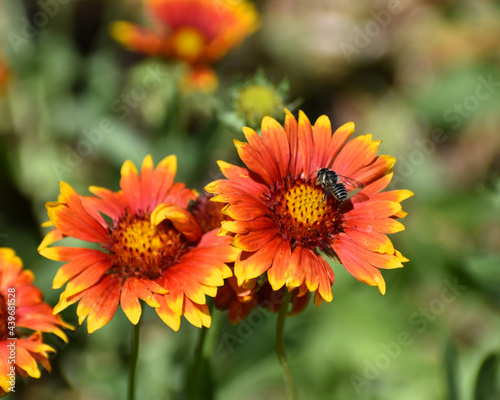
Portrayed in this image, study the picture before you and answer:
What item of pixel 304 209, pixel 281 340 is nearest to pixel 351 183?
pixel 304 209

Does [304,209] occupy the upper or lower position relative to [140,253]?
upper

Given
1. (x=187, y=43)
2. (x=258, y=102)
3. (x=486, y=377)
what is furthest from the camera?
(x=187, y=43)

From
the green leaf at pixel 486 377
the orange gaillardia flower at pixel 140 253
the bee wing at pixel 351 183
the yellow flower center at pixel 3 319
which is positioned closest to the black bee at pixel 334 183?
the bee wing at pixel 351 183

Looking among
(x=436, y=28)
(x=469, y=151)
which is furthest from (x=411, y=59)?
(x=469, y=151)

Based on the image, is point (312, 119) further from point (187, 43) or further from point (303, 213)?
point (303, 213)

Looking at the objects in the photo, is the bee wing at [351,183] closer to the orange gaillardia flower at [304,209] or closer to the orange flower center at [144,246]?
the orange gaillardia flower at [304,209]

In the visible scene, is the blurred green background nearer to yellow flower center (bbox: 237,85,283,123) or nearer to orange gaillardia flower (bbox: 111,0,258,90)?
yellow flower center (bbox: 237,85,283,123)

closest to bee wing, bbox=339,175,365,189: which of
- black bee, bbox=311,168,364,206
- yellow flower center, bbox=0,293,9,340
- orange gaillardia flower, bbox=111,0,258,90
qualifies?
black bee, bbox=311,168,364,206
